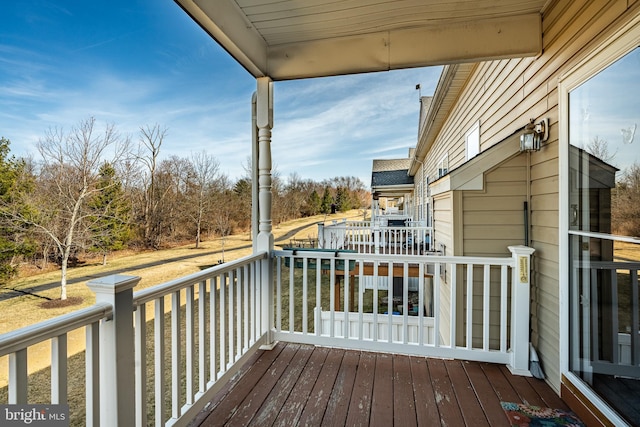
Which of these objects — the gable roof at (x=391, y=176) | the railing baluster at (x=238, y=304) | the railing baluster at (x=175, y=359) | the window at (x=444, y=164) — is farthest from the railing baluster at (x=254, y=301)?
the gable roof at (x=391, y=176)

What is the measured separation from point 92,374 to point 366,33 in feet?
9.84

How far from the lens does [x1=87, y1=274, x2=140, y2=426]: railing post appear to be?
4.31ft

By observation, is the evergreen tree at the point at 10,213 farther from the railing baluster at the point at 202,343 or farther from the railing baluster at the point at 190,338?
the railing baluster at the point at 190,338

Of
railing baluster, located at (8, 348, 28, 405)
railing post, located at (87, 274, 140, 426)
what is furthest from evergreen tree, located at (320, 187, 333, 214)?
railing baluster, located at (8, 348, 28, 405)

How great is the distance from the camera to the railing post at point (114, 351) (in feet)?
4.31

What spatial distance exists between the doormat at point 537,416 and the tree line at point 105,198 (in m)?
4.38

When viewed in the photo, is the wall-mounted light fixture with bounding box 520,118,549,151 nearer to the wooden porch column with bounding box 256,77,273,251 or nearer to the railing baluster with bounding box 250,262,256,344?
the wooden porch column with bounding box 256,77,273,251

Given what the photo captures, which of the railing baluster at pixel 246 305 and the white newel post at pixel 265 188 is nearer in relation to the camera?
the railing baluster at pixel 246 305

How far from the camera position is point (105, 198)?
5.94 metres

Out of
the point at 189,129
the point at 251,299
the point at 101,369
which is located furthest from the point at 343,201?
the point at 101,369

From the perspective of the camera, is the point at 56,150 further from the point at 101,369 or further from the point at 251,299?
the point at 101,369

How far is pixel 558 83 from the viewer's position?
2236 millimetres

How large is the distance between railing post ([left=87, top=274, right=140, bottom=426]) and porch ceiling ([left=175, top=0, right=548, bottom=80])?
1794mm

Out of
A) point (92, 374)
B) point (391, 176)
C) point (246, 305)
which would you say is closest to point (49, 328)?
point (92, 374)
